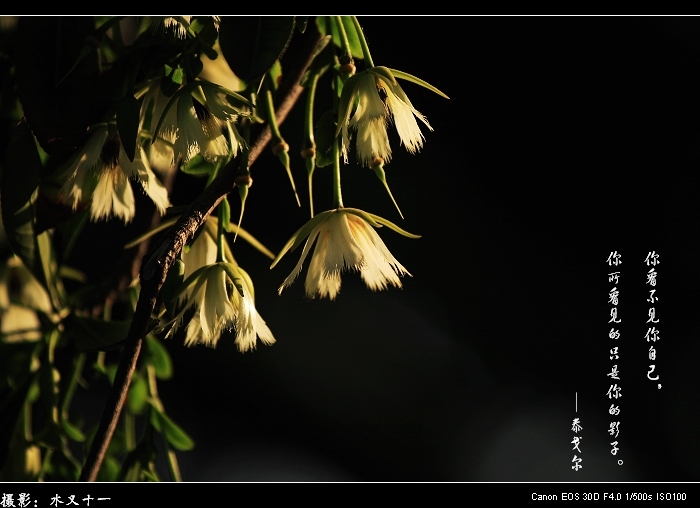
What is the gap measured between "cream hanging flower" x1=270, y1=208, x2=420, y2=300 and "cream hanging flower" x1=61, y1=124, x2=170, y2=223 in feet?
0.38

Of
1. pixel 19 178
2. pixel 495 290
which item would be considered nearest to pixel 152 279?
pixel 19 178

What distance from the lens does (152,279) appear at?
401mm

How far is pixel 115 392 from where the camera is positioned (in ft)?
1.40

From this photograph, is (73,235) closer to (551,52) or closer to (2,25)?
(2,25)

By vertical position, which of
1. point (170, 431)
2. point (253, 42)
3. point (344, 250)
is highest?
point (253, 42)

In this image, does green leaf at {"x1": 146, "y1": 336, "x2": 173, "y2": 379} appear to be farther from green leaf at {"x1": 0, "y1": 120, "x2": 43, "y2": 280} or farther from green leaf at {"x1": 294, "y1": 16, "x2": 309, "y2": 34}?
green leaf at {"x1": 294, "y1": 16, "x2": 309, "y2": 34}

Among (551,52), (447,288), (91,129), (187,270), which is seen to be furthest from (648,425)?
(91,129)

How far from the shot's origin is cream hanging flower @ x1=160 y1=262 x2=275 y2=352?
0.45m

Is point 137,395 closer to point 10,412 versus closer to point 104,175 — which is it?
point 10,412

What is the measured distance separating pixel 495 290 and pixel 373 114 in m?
0.57

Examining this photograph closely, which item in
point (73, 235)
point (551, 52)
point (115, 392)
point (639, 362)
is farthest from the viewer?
point (551, 52)

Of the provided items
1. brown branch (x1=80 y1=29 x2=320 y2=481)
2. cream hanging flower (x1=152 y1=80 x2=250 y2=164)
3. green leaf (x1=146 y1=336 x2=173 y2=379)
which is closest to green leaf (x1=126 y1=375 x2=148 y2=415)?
green leaf (x1=146 y1=336 x2=173 y2=379)

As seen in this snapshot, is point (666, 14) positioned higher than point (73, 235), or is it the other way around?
point (666, 14)
